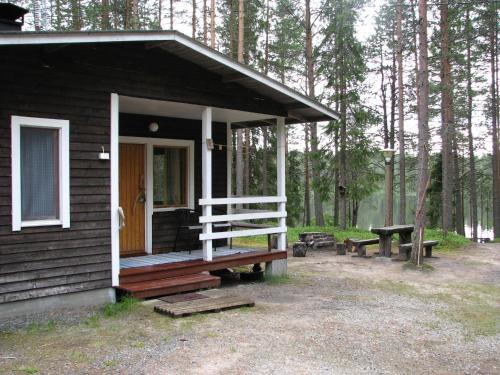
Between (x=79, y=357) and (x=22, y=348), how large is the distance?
2.22ft

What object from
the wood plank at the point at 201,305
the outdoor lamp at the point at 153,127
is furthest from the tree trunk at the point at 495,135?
the wood plank at the point at 201,305

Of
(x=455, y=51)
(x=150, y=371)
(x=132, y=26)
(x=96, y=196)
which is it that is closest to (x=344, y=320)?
(x=150, y=371)

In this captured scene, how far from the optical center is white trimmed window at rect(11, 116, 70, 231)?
18.3ft

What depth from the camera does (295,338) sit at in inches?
201

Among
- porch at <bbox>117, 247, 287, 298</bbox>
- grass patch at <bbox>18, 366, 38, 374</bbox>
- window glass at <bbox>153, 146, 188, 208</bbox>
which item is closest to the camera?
grass patch at <bbox>18, 366, 38, 374</bbox>

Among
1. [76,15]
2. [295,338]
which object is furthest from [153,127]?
[76,15]

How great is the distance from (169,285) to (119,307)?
0.77m

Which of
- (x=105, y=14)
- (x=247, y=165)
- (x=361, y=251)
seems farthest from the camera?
(x=247, y=165)

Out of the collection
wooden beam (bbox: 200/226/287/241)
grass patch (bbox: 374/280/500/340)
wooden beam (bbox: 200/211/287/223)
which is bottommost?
grass patch (bbox: 374/280/500/340)

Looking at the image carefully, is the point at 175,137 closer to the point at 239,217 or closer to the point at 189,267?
the point at 239,217

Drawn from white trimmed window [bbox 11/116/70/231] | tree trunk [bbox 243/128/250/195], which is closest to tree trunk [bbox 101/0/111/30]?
tree trunk [bbox 243/128/250/195]

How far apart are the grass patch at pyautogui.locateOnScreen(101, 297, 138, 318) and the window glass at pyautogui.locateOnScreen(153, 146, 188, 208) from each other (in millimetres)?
2430

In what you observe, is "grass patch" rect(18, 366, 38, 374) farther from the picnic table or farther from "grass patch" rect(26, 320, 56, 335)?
the picnic table

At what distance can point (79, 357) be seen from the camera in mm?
4422
